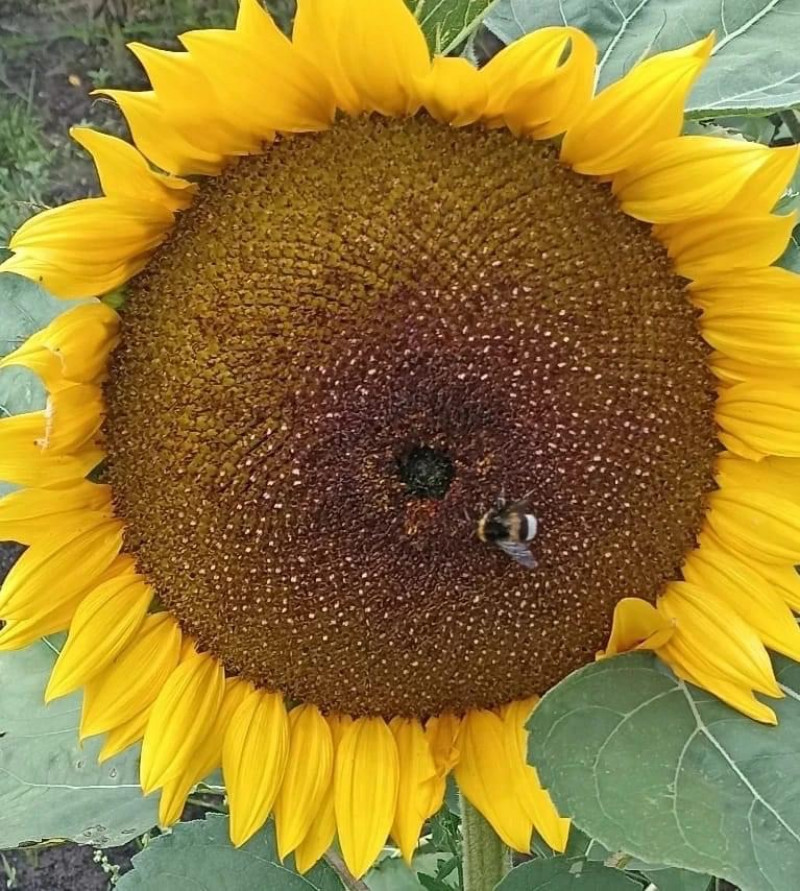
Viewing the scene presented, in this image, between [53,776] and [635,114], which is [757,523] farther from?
[53,776]

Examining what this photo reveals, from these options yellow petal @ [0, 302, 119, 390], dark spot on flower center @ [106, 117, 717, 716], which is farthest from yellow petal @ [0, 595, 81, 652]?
yellow petal @ [0, 302, 119, 390]


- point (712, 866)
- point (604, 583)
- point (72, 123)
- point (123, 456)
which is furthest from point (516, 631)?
point (72, 123)

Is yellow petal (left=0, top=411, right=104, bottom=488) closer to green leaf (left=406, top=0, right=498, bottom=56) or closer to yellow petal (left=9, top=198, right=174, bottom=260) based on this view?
yellow petal (left=9, top=198, right=174, bottom=260)

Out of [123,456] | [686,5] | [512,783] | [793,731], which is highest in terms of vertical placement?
[686,5]

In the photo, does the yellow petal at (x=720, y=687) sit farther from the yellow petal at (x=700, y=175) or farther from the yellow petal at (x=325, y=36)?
the yellow petal at (x=325, y=36)

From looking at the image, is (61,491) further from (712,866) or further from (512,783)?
(712,866)

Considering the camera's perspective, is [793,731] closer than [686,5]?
Yes

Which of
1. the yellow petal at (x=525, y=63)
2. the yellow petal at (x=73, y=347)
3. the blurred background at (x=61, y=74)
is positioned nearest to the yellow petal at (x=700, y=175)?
the yellow petal at (x=525, y=63)

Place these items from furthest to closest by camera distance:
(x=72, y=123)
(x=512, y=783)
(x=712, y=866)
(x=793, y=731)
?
(x=72, y=123), (x=512, y=783), (x=793, y=731), (x=712, y=866)
